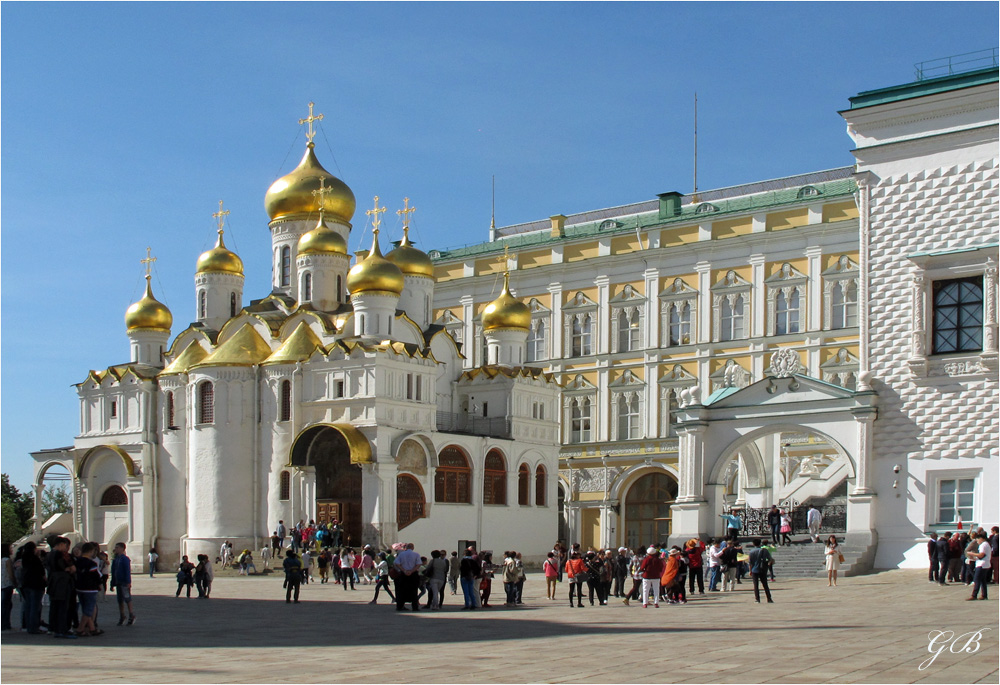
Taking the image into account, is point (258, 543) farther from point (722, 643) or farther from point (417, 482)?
point (722, 643)

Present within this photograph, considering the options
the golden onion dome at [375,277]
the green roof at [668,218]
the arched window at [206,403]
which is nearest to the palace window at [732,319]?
the green roof at [668,218]

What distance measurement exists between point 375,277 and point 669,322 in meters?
12.7

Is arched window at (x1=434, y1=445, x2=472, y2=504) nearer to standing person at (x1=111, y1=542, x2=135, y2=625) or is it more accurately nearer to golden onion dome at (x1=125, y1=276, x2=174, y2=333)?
golden onion dome at (x1=125, y1=276, x2=174, y2=333)

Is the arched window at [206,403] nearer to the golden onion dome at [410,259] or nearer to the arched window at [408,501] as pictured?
the arched window at [408,501]

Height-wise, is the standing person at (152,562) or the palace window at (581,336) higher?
the palace window at (581,336)

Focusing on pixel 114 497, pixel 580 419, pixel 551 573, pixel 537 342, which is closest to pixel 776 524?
pixel 551 573

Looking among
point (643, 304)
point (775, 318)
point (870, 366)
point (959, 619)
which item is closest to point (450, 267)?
point (643, 304)

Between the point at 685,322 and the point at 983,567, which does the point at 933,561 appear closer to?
the point at 983,567

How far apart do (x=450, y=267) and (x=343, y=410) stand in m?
16.9

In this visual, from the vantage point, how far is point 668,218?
171 ft

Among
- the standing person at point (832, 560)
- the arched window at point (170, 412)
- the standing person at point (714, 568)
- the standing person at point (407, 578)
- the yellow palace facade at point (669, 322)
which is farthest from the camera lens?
the yellow palace facade at point (669, 322)

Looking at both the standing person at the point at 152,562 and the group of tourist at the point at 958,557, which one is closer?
the group of tourist at the point at 958,557

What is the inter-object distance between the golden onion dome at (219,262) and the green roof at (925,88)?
26.2 m

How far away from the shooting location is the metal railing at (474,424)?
45.7 metres
